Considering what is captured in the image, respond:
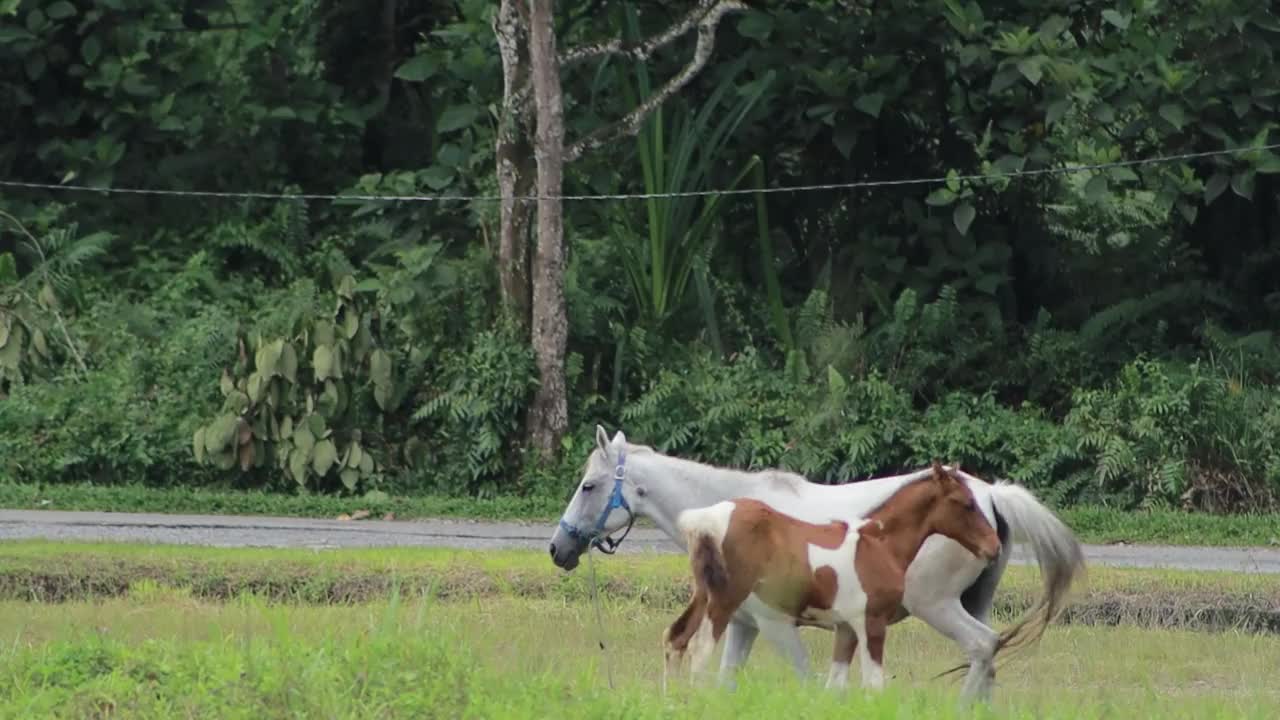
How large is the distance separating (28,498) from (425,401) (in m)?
3.53

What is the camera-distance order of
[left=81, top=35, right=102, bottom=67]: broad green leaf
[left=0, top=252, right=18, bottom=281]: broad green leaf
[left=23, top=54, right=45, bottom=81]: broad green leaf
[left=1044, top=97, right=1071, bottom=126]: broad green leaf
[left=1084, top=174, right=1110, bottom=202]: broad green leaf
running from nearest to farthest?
1. [left=1044, top=97, right=1071, bottom=126]: broad green leaf
2. [left=1084, top=174, right=1110, bottom=202]: broad green leaf
3. [left=0, top=252, right=18, bottom=281]: broad green leaf
4. [left=81, top=35, right=102, bottom=67]: broad green leaf
5. [left=23, top=54, right=45, bottom=81]: broad green leaf

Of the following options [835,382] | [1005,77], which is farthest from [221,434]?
[1005,77]

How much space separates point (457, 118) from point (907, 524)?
12.3m

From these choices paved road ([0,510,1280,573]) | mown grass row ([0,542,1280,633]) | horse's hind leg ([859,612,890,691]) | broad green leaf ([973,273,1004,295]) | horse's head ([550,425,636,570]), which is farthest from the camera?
broad green leaf ([973,273,1004,295])

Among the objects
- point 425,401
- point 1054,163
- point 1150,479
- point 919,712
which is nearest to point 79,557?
point 425,401

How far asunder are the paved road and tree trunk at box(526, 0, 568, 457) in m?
1.71

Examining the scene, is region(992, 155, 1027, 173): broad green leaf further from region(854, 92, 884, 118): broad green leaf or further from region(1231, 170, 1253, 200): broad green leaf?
region(1231, 170, 1253, 200): broad green leaf

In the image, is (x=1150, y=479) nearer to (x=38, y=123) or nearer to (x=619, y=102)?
(x=619, y=102)

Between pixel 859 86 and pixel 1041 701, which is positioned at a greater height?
pixel 859 86

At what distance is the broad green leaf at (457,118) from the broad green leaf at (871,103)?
12.1 feet

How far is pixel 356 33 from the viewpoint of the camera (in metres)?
22.6

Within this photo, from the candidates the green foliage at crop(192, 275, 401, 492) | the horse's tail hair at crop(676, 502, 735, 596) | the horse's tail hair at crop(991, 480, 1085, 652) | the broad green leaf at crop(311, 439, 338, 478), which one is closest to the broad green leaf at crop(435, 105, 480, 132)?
the green foliage at crop(192, 275, 401, 492)

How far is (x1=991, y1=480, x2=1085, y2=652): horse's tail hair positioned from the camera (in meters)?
8.70

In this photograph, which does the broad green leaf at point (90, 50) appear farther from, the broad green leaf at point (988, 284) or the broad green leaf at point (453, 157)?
the broad green leaf at point (988, 284)
